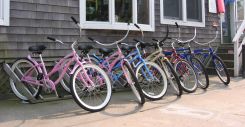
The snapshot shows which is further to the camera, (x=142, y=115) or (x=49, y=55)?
(x=49, y=55)

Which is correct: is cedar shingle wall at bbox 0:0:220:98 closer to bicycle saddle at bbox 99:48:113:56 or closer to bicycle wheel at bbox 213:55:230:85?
bicycle saddle at bbox 99:48:113:56

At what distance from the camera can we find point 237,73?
29.0 feet

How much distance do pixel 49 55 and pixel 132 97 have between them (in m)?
1.58

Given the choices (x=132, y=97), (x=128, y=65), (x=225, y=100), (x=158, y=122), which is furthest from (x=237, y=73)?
(x=158, y=122)

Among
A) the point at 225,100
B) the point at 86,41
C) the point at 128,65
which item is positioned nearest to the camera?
the point at 128,65

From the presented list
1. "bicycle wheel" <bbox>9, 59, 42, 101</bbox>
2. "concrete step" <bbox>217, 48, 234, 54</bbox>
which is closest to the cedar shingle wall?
"bicycle wheel" <bbox>9, 59, 42, 101</bbox>

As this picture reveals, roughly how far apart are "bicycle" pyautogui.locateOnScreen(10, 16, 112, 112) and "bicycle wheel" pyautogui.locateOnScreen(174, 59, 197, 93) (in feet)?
6.00

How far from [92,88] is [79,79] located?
0.24 meters

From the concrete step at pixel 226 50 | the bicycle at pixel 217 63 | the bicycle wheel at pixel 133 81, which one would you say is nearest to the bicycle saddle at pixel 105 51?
the bicycle wheel at pixel 133 81

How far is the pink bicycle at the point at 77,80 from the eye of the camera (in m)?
4.85

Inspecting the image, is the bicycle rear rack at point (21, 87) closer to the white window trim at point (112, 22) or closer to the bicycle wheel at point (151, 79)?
the bicycle wheel at point (151, 79)

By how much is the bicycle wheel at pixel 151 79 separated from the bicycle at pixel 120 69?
0.85 feet

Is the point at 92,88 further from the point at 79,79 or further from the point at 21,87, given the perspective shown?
the point at 21,87

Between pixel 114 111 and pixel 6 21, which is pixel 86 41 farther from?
pixel 114 111
